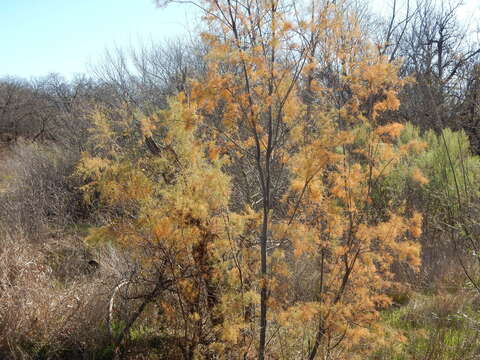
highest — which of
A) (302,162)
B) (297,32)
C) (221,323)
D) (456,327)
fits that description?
(297,32)

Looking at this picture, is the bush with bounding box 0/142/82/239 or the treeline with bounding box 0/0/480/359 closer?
the treeline with bounding box 0/0/480/359

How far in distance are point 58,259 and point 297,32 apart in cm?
488

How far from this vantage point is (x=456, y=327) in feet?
13.4

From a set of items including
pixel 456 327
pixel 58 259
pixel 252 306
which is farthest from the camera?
pixel 58 259

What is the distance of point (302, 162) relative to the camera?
2639mm

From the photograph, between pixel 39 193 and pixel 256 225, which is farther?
pixel 39 193

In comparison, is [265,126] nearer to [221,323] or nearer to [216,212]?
[216,212]

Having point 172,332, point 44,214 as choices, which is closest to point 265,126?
point 172,332

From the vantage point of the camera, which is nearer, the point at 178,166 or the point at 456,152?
the point at 178,166

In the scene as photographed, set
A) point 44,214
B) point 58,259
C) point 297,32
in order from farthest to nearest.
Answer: point 44,214 < point 58,259 < point 297,32

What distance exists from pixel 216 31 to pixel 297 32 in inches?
19.7

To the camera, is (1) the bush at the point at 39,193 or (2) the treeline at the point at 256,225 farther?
(1) the bush at the point at 39,193

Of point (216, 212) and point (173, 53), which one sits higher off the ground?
point (173, 53)

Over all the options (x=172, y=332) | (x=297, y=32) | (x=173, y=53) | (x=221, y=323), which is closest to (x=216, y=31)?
(x=297, y=32)
